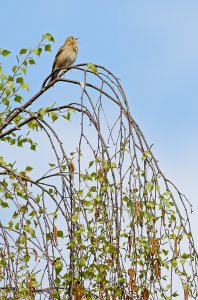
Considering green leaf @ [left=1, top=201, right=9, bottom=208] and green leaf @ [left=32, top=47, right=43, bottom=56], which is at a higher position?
green leaf @ [left=32, top=47, right=43, bottom=56]

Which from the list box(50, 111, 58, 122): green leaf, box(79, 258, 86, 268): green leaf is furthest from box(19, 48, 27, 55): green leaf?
box(79, 258, 86, 268): green leaf

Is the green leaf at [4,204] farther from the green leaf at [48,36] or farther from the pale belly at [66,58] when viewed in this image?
the pale belly at [66,58]

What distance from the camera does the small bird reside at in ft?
28.0

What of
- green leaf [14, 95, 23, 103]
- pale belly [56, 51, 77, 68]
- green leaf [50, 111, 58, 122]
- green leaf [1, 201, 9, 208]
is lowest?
green leaf [1, 201, 9, 208]

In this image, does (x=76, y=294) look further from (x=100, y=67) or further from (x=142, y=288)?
(x=100, y=67)

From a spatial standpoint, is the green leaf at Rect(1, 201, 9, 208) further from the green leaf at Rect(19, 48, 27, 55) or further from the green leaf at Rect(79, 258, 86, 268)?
the green leaf at Rect(79, 258, 86, 268)

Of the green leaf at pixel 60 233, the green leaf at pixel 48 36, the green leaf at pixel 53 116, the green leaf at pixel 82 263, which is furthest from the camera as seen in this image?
the green leaf at pixel 48 36

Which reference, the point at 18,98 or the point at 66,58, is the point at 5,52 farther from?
the point at 66,58

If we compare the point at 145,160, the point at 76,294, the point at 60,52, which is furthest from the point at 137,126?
the point at 60,52

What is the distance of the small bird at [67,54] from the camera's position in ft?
28.0

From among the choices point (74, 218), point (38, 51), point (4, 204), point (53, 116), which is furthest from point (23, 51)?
point (74, 218)

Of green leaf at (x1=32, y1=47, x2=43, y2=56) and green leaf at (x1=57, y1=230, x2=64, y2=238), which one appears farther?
green leaf at (x1=32, y1=47, x2=43, y2=56)

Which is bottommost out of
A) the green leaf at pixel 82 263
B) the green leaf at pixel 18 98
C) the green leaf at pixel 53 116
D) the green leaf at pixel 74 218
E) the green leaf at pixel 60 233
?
the green leaf at pixel 82 263

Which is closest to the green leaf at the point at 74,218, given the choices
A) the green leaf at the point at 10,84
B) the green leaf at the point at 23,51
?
the green leaf at the point at 10,84
